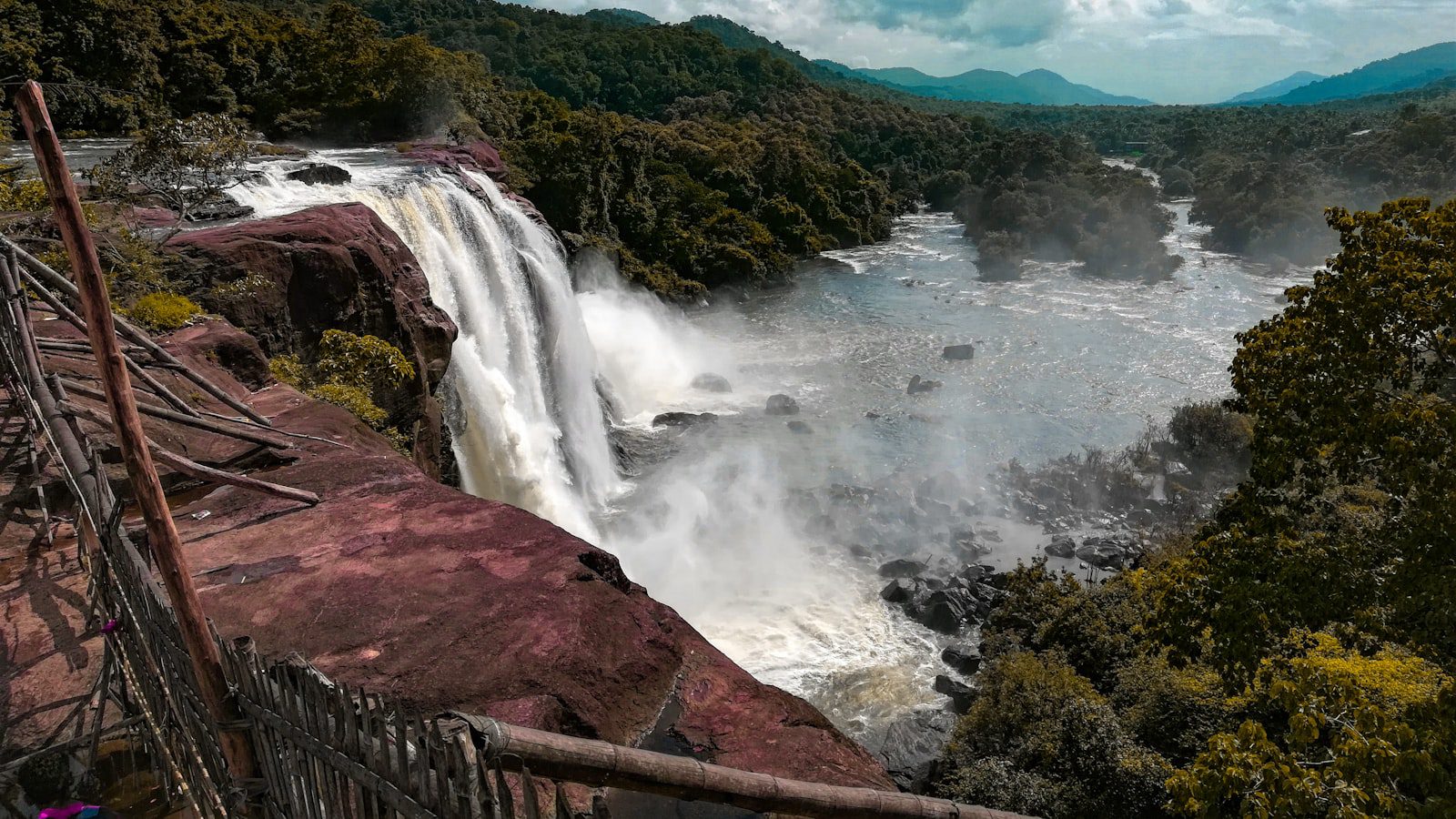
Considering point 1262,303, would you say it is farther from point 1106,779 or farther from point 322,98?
point 322,98

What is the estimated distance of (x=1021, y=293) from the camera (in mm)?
41812

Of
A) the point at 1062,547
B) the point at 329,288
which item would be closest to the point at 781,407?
the point at 1062,547

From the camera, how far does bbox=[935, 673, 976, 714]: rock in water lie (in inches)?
513

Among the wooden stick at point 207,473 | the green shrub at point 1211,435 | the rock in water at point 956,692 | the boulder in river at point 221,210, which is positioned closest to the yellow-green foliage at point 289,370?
the boulder in river at point 221,210

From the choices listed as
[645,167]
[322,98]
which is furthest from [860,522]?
[645,167]

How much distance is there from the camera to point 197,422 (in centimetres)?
607

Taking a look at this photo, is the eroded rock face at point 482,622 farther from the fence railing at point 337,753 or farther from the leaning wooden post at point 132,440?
the leaning wooden post at point 132,440

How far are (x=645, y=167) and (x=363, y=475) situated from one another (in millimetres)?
42868

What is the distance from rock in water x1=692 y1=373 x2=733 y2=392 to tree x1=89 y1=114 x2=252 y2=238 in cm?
1579

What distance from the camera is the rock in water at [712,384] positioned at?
27094 mm

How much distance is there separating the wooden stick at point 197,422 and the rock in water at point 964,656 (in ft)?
37.4

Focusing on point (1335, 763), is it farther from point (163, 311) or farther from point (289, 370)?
point (163, 311)

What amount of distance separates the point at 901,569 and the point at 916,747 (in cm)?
538

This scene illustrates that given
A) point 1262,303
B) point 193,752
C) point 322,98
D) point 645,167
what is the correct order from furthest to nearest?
point 645,167 < point 1262,303 < point 322,98 < point 193,752
